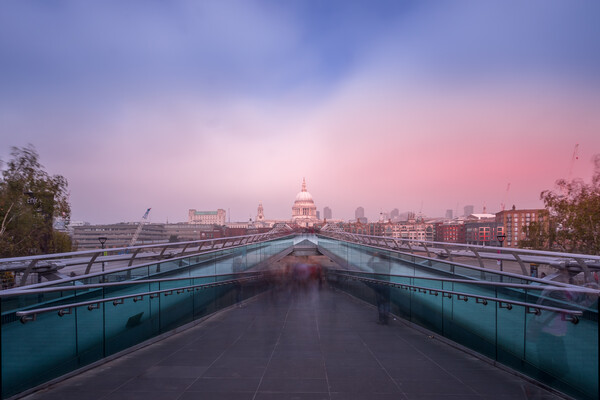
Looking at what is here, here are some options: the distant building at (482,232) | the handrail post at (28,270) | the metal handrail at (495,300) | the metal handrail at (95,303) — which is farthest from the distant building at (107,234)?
the metal handrail at (495,300)

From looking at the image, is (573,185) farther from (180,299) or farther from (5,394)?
(5,394)

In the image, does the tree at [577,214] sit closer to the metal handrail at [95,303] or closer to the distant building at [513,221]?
the metal handrail at [95,303]

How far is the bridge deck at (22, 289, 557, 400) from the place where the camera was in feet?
17.0

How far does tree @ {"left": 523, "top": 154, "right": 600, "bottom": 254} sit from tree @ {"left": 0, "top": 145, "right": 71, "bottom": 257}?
149 feet

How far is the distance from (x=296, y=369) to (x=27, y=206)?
32889mm

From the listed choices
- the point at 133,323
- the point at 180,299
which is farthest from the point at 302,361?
the point at 180,299

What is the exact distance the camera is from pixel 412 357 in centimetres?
671

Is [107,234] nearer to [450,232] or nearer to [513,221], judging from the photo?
[450,232]

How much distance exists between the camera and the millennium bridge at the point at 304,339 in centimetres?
506

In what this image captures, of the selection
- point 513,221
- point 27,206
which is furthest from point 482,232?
point 27,206

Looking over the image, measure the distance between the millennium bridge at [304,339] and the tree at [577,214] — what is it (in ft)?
114

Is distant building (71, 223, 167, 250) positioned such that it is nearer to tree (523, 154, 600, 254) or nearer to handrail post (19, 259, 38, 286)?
tree (523, 154, 600, 254)

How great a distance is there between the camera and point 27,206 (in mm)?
31391

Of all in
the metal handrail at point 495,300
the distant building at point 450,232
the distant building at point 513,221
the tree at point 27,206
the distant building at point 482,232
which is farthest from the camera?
the distant building at point 450,232
